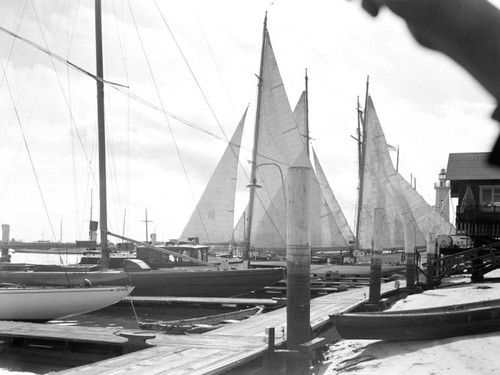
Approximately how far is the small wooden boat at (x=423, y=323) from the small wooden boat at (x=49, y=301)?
9.81m

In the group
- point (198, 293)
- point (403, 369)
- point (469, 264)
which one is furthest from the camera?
point (469, 264)

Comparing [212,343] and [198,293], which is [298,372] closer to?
[212,343]

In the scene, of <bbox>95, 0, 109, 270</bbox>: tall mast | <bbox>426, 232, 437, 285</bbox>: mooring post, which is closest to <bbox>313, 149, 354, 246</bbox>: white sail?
<bbox>426, 232, 437, 285</bbox>: mooring post

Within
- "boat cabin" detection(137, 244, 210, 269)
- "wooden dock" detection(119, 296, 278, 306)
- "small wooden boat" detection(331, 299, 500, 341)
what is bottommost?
"wooden dock" detection(119, 296, 278, 306)

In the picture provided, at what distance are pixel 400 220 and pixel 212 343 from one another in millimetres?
49131

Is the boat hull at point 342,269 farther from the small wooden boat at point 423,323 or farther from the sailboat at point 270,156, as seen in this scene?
the small wooden boat at point 423,323

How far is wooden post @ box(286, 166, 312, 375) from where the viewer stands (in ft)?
33.3

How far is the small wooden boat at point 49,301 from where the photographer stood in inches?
680

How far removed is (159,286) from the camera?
23344 mm

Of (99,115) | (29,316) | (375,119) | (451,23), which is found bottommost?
(29,316)

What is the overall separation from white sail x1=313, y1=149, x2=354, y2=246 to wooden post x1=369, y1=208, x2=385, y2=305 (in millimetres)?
25822

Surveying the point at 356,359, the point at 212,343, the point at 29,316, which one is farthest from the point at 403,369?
the point at 29,316

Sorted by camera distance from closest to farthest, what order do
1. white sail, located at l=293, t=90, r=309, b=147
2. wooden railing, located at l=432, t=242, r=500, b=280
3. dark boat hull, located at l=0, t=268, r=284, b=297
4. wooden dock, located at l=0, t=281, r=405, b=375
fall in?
wooden dock, located at l=0, t=281, r=405, b=375
dark boat hull, located at l=0, t=268, r=284, b=297
wooden railing, located at l=432, t=242, r=500, b=280
white sail, located at l=293, t=90, r=309, b=147

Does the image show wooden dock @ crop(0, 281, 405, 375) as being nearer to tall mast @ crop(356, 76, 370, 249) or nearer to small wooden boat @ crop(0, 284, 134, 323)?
small wooden boat @ crop(0, 284, 134, 323)
